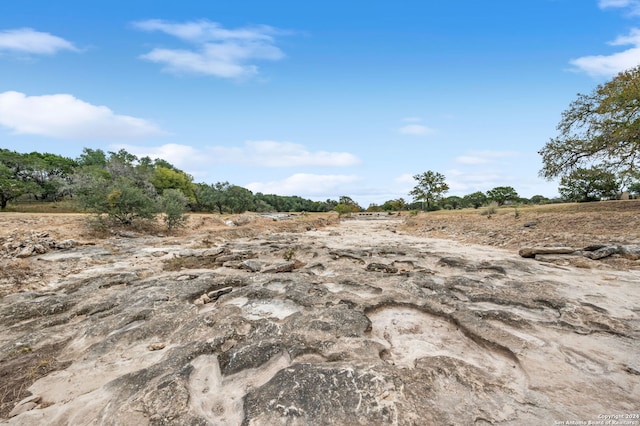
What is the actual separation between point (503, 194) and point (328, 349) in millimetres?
64293

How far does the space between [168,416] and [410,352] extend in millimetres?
3263

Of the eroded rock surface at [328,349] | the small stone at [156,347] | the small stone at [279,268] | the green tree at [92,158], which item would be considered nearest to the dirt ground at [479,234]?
the eroded rock surface at [328,349]

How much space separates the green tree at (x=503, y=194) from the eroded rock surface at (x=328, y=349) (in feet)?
185

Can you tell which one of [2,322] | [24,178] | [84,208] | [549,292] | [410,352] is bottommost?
[2,322]

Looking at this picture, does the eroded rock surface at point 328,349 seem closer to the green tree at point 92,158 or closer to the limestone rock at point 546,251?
the limestone rock at point 546,251

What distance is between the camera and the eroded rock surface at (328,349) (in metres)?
2.85

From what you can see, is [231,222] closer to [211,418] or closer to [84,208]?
[84,208]

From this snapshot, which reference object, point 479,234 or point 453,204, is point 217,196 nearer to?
point 479,234

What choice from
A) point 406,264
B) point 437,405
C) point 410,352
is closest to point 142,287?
point 410,352

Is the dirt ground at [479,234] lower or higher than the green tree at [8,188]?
lower

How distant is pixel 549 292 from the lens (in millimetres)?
6035

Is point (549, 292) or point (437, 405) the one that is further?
point (549, 292)

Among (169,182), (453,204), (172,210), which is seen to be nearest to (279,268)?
(172,210)

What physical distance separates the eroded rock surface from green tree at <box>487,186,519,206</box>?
56445mm
